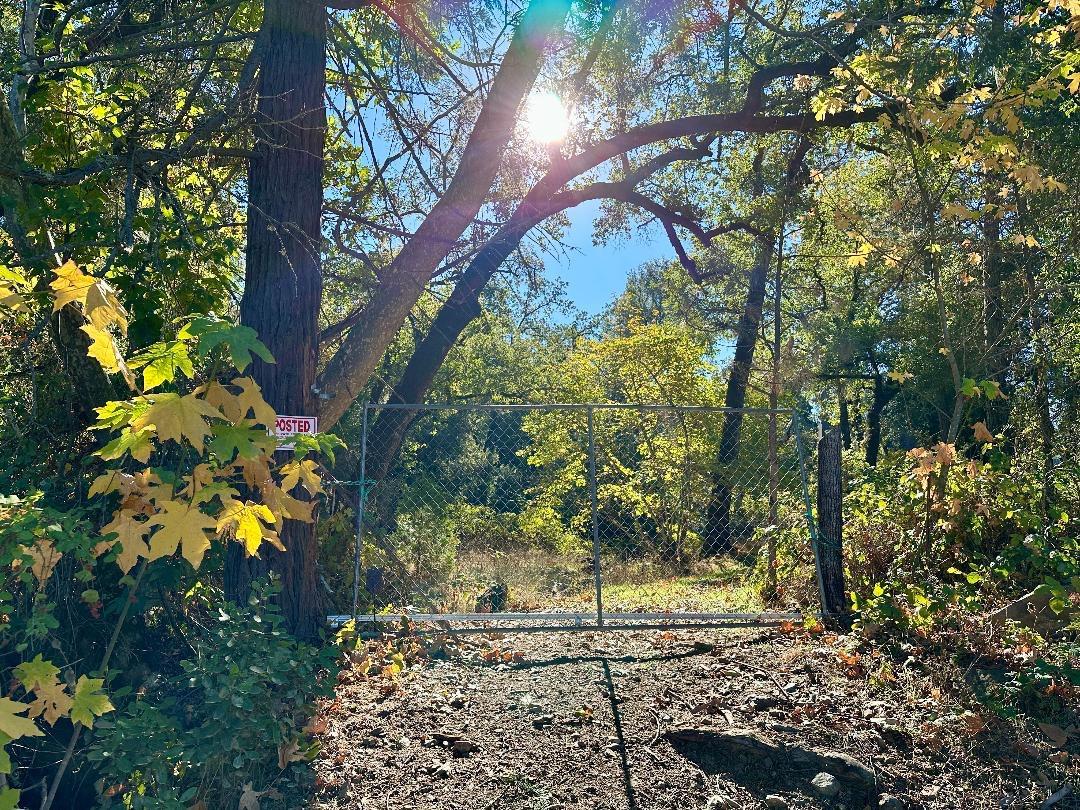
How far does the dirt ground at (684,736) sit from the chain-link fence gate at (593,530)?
0.95 metres

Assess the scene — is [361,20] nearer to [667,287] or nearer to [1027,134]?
[1027,134]

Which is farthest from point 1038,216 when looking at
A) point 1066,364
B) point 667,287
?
point 667,287

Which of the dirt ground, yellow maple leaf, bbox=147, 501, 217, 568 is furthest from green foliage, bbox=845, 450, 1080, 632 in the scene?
yellow maple leaf, bbox=147, 501, 217, 568

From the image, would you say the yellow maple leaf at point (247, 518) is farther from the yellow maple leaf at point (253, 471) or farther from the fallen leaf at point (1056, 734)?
the fallen leaf at point (1056, 734)

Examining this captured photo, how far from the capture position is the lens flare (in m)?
7.60

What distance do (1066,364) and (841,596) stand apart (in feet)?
11.3

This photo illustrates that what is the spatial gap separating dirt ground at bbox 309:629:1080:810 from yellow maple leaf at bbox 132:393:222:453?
2125mm

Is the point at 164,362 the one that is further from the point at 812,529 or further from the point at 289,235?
the point at 812,529

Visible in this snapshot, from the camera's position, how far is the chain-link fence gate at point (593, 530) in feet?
20.0

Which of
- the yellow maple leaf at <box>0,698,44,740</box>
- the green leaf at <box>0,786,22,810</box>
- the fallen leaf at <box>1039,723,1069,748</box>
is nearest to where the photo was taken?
the yellow maple leaf at <box>0,698,44,740</box>

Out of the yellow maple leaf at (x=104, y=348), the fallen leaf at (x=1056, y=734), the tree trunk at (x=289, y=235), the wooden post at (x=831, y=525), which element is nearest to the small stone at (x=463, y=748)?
the tree trunk at (x=289, y=235)

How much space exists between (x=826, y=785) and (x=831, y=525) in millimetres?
2705

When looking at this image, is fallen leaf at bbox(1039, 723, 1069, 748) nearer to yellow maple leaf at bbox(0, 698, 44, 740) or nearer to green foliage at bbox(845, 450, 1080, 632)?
green foliage at bbox(845, 450, 1080, 632)

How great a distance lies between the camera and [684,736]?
398 centimetres
